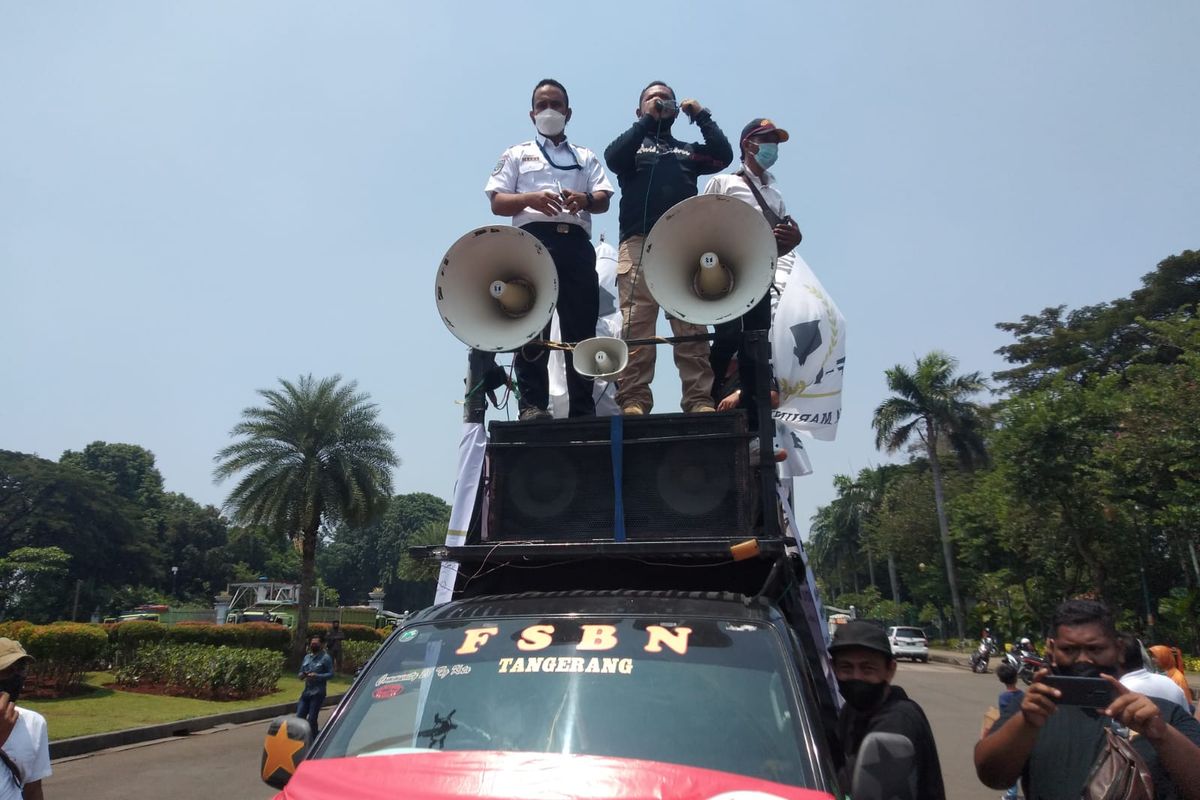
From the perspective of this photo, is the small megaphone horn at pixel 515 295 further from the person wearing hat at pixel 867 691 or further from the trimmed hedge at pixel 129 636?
the trimmed hedge at pixel 129 636

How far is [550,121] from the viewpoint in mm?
5680

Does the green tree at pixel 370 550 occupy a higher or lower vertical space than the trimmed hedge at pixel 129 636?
higher

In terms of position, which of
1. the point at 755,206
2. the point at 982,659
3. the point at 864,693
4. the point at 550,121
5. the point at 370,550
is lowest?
the point at 982,659

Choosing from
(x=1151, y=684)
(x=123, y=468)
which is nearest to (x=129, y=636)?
(x=1151, y=684)

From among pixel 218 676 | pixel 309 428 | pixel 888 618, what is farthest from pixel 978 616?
pixel 218 676

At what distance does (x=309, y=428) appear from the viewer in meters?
24.4

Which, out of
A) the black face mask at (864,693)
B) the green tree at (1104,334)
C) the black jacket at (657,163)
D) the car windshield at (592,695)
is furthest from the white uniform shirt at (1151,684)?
the green tree at (1104,334)

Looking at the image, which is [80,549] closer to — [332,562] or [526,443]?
[332,562]

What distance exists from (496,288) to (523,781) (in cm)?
291

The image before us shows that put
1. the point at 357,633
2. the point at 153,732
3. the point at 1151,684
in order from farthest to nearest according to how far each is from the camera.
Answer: the point at 357,633
the point at 153,732
the point at 1151,684

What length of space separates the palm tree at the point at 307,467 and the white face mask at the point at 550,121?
2014 cm

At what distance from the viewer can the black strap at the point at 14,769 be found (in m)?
3.27

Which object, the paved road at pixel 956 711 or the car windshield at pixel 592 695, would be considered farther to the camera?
the paved road at pixel 956 711

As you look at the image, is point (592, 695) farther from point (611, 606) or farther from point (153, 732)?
point (153, 732)
